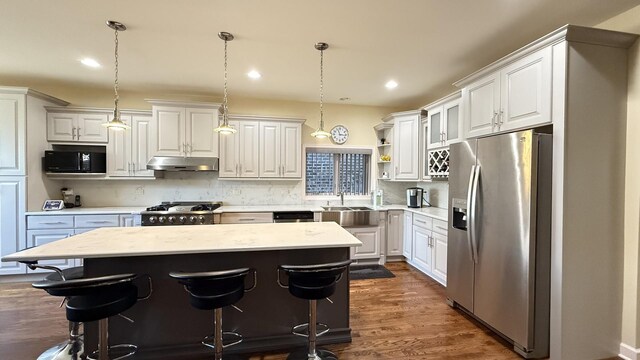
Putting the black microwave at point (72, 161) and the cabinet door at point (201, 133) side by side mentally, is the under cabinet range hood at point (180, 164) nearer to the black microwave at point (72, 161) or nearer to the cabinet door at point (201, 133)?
the cabinet door at point (201, 133)

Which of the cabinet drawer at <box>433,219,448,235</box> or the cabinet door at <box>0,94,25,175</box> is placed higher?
the cabinet door at <box>0,94,25,175</box>

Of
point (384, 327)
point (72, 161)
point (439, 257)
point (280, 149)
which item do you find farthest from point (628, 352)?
point (72, 161)

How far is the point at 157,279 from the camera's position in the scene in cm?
213

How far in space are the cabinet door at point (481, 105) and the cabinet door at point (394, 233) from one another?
1900 mm

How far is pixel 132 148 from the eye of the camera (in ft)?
13.8

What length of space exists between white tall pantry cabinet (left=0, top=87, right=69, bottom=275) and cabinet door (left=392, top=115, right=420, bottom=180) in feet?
17.4

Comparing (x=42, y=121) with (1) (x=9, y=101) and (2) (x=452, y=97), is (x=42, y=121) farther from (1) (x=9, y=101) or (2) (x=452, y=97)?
(2) (x=452, y=97)

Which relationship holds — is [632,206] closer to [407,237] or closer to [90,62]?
[407,237]

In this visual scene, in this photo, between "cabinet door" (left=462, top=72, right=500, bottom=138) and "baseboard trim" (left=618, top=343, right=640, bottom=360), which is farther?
"cabinet door" (left=462, top=72, right=500, bottom=138)

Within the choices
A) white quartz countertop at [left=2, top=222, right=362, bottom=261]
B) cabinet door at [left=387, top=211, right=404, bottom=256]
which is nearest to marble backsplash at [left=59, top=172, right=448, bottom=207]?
cabinet door at [left=387, top=211, right=404, bottom=256]

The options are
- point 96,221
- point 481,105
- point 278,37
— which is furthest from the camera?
point 96,221

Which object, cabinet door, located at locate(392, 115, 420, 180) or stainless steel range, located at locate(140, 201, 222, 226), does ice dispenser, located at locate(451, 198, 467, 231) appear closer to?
cabinet door, located at locate(392, 115, 420, 180)

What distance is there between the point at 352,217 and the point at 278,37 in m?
2.73

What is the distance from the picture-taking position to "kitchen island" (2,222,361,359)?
2.05m
